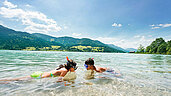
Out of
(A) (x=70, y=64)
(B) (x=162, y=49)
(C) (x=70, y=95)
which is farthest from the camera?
(B) (x=162, y=49)

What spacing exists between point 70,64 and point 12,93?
3175mm

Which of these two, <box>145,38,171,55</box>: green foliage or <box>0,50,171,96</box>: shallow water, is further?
<box>145,38,171,55</box>: green foliage

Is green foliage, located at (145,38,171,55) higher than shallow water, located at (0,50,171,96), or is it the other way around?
green foliage, located at (145,38,171,55)

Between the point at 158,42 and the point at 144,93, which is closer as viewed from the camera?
the point at 144,93

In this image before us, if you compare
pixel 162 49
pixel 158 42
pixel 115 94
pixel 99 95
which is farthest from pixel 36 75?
pixel 158 42

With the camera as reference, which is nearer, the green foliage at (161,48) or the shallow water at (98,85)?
the shallow water at (98,85)

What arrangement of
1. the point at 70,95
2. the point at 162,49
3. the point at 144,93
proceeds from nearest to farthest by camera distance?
1. the point at 70,95
2. the point at 144,93
3. the point at 162,49

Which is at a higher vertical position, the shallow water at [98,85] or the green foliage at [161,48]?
the green foliage at [161,48]

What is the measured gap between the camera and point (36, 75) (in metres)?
6.63

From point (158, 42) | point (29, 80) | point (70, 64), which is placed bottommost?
point (29, 80)

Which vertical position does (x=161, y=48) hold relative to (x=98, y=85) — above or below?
above

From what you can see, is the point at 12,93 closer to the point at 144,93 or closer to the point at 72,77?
the point at 72,77

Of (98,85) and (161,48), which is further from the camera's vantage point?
(161,48)

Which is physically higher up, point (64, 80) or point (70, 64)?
point (70, 64)
